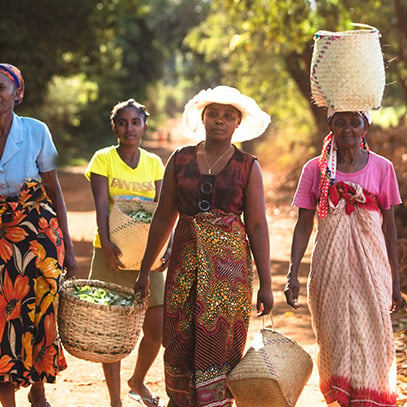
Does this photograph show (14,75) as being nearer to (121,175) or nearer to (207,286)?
(121,175)

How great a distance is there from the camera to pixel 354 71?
4098 millimetres

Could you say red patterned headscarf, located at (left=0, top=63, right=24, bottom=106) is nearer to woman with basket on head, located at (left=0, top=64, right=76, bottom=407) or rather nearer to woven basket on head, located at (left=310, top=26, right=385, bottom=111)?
woman with basket on head, located at (left=0, top=64, right=76, bottom=407)

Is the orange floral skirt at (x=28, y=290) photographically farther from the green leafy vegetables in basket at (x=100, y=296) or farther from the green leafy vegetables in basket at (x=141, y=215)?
the green leafy vegetables in basket at (x=141, y=215)

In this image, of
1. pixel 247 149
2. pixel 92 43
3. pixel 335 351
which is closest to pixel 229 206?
pixel 335 351

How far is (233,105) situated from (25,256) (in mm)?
1443

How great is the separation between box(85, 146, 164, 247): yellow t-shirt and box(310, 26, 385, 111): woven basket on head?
1.45 metres

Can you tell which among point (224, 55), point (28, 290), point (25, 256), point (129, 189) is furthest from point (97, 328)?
point (224, 55)

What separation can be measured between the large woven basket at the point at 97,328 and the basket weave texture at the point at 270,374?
0.67m

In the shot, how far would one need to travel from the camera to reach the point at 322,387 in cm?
415

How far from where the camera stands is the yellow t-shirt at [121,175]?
5.01 m

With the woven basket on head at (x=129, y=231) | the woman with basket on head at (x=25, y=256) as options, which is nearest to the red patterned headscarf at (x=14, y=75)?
the woman with basket on head at (x=25, y=256)

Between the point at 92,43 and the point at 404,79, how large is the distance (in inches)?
391

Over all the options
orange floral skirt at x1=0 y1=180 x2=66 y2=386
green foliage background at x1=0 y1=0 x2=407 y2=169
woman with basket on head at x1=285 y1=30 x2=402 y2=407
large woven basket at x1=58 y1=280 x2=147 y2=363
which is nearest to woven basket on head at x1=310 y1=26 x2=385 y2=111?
woman with basket on head at x1=285 y1=30 x2=402 y2=407

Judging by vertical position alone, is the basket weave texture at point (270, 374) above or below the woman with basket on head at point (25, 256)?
below
